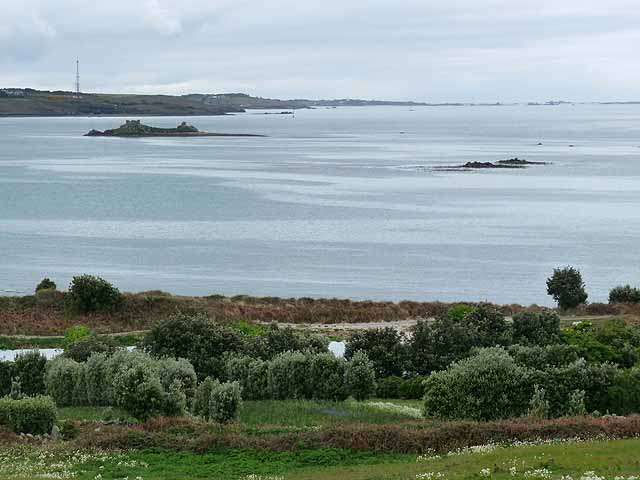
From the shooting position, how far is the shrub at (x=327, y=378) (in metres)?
25.5

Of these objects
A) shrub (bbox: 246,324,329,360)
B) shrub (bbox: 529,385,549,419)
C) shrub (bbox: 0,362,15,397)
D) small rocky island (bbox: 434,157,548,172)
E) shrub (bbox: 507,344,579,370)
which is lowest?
shrub (bbox: 0,362,15,397)

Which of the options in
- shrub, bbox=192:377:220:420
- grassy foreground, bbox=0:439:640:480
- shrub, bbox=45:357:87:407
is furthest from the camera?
shrub, bbox=45:357:87:407

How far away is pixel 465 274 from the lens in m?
60.1

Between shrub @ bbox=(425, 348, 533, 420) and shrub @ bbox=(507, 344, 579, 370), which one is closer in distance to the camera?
shrub @ bbox=(425, 348, 533, 420)

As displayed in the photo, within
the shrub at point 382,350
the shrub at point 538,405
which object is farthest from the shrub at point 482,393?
the shrub at point 382,350

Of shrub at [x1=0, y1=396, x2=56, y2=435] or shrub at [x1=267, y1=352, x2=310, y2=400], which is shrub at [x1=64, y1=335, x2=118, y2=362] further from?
shrub at [x1=0, y1=396, x2=56, y2=435]

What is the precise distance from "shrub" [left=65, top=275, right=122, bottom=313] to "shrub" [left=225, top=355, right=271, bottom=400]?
15.8 metres

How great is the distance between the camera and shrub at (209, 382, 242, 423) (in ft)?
70.0

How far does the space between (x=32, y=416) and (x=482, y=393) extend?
978cm

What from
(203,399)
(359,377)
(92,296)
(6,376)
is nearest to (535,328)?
(359,377)

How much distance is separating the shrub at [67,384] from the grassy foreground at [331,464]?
6961 millimetres

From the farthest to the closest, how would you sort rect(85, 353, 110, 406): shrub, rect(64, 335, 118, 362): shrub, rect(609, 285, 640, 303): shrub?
1. rect(609, 285, 640, 303): shrub
2. rect(64, 335, 118, 362): shrub
3. rect(85, 353, 110, 406): shrub

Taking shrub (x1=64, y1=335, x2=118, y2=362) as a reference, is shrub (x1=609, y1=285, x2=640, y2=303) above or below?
below

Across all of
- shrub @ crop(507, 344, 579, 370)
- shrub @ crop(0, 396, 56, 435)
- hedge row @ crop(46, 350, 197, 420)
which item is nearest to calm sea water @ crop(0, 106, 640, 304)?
shrub @ crop(507, 344, 579, 370)
